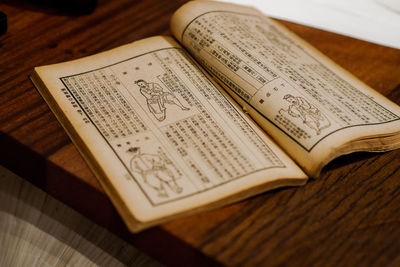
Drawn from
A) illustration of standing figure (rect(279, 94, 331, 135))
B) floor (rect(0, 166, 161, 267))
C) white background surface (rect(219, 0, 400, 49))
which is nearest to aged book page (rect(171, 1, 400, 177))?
illustration of standing figure (rect(279, 94, 331, 135))

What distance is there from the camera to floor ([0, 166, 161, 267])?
28.3 inches

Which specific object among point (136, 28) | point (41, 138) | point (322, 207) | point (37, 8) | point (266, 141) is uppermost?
point (37, 8)

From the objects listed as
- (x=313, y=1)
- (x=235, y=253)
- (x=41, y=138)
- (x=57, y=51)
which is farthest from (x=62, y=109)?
(x=313, y=1)

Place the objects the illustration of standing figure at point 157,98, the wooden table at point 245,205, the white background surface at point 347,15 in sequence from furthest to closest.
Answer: the white background surface at point 347,15, the illustration of standing figure at point 157,98, the wooden table at point 245,205

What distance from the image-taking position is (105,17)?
97 cm

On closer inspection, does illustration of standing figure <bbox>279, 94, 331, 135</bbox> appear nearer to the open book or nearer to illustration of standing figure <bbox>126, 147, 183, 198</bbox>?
the open book

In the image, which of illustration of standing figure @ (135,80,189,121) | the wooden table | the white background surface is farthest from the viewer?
the white background surface

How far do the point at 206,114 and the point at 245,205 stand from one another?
6.0 inches

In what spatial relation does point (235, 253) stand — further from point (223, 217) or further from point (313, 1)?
point (313, 1)

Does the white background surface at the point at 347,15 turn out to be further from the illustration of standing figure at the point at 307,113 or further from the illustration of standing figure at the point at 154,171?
the illustration of standing figure at the point at 154,171

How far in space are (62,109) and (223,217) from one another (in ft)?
0.87

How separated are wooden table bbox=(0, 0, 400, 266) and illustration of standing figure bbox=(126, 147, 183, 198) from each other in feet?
0.14

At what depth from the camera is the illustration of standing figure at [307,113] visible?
67 cm

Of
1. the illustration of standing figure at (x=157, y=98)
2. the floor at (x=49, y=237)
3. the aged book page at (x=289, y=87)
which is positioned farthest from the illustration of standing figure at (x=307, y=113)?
the floor at (x=49, y=237)
